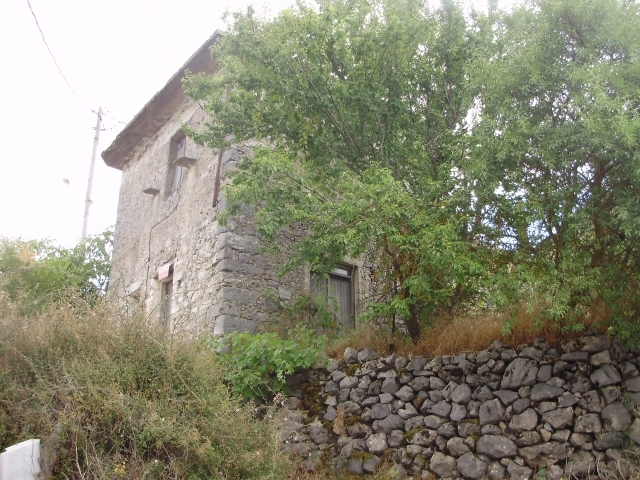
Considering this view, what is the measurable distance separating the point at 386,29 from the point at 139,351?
4691mm

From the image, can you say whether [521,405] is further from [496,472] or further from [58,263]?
[58,263]

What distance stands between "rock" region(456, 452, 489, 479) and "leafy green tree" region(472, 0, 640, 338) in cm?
148

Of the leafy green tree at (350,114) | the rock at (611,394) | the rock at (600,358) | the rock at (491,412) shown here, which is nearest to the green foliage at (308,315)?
the leafy green tree at (350,114)

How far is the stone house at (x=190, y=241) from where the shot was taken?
829cm

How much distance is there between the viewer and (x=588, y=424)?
→ 15.8 feet

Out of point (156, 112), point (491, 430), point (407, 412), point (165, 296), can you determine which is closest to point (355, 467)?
point (407, 412)

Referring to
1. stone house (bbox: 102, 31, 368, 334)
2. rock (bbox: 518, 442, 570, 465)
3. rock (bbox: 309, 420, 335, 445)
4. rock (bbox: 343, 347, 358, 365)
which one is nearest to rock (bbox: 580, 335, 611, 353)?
rock (bbox: 518, 442, 570, 465)

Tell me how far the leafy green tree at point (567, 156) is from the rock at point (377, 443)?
2154 mm

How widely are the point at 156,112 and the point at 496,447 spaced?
355 inches

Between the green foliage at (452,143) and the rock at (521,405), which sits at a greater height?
the green foliage at (452,143)

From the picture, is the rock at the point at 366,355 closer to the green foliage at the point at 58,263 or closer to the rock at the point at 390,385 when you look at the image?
the rock at the point at 390,385

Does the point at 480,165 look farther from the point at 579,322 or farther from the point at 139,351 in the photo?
the point at 139,351

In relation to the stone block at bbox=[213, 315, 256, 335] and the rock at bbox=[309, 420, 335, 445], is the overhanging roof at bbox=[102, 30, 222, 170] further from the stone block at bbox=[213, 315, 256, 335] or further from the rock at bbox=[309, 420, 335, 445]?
the rock at bbox=[309, 420, 335, 445]

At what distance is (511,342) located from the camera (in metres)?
5.64
